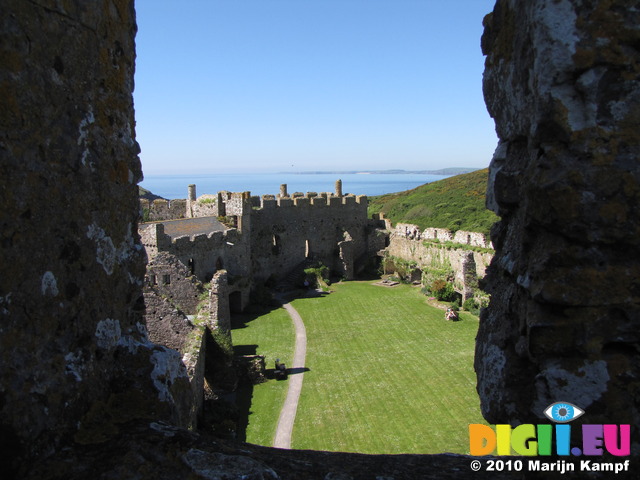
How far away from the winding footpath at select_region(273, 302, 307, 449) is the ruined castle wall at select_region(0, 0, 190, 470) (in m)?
8.79

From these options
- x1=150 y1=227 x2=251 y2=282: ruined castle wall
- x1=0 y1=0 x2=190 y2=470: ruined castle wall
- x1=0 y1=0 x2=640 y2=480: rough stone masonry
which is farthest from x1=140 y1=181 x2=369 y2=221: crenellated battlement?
x1=0 y1=0 x2=640 y2=480: rough stone masonry

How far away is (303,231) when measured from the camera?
3169cm

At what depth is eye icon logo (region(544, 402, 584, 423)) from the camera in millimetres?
2584

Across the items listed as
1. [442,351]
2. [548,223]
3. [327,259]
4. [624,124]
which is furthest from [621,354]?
[327,259]

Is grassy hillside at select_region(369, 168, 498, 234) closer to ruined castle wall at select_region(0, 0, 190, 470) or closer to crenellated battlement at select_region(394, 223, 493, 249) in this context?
crenellated battlement at select_region(394, 223, 493, 249)

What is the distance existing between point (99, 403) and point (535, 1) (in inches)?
131

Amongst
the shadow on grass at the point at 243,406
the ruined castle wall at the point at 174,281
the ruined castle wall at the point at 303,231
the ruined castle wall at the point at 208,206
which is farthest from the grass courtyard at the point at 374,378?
the ruined castle wall at the point at 208,206

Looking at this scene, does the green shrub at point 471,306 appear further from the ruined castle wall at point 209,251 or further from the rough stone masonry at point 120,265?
the rough stone masonry at point 120,265

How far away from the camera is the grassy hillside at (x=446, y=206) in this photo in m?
40.4

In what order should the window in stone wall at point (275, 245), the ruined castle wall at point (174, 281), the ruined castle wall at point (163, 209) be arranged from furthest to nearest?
the window in stone wall at point (275, 245) < the ruined castle wall at point (163, 209) < the ruined castle wall at point (174, 281)

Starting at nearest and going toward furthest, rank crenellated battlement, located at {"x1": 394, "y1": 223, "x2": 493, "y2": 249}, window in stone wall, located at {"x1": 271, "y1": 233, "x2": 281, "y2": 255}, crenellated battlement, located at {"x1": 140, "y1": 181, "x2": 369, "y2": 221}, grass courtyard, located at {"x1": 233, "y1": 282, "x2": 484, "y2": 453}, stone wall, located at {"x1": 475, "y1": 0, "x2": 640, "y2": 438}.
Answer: stone wall, located at {"x1": 475, "y1": 0, "x2": 640, "y2": 438} < grass courtyard, located at {"x1": 233, "y1": 282, "x2": 484, "y2": 453} < crenellated battlement, located at {"x1": 394, "y1": 223, "x2": 493, "y2": 249} < crenellated battlement, located at {"x1": 140, "y1": 181, "x2": 369, "y2": 221} < window in stone wall, located at {"x1": 271, "y1": 233, "x2": 281, "y2": 255}

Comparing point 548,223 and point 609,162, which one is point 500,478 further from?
point 609,162

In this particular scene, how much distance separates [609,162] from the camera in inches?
99.6

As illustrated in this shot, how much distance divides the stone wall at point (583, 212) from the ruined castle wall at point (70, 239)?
7.85ft
